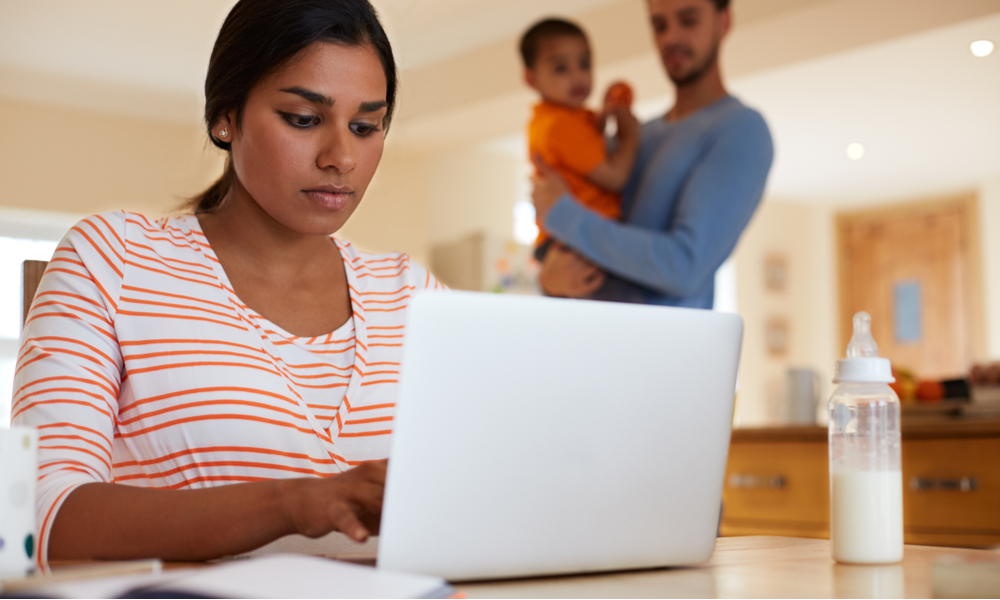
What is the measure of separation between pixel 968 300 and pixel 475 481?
7163 millimetres

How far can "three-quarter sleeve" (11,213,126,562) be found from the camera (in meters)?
0.85

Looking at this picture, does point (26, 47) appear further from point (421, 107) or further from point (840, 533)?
point (840, 533)

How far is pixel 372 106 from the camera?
43.7 inches

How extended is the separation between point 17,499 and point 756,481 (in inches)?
84.0

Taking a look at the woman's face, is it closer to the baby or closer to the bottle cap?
the bottle cap

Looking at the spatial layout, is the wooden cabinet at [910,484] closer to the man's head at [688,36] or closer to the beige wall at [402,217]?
the man's head at [688,36]

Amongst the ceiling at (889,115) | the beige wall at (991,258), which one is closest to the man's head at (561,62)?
the ceiling at (889,115)

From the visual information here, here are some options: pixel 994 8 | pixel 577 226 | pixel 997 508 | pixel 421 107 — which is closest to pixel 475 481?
pixel 577 226

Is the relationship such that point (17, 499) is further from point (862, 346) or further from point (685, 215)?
point (685, 215)

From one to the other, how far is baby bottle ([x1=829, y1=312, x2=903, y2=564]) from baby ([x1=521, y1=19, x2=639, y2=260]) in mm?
1161

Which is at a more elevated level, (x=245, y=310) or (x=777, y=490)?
(x=245, y=310)

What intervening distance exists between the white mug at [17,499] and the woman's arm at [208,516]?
5.3 inches

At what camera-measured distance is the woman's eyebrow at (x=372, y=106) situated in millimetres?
1101

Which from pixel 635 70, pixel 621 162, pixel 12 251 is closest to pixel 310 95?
pixel 621 162
